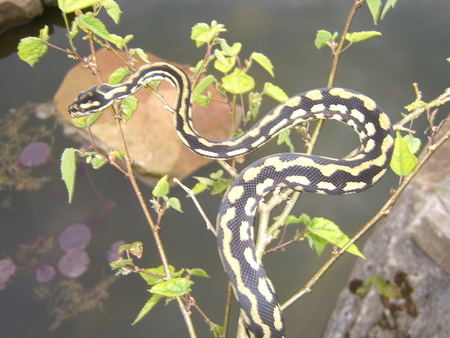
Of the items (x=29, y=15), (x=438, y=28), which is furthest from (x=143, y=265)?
(x=438, y=28)

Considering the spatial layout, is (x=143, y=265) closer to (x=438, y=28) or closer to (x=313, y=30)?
(x=313, y=30)

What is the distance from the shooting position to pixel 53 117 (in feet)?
11.8

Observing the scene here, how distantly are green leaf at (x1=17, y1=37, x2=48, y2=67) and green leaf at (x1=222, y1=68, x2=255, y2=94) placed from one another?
643 mm

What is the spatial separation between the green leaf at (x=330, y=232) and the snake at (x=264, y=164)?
13.1 inches

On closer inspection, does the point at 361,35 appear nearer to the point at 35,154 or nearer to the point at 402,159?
the point at 402,159

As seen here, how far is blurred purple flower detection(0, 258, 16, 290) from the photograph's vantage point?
2.96m

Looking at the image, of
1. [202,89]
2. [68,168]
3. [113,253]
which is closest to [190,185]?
[113,253]

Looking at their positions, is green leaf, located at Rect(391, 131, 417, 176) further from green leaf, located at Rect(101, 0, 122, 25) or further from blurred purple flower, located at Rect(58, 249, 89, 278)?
blurred purple flower, located at Rect(58, 249, 89, 278)

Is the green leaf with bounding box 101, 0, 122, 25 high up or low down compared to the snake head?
up

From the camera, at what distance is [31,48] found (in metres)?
1.28

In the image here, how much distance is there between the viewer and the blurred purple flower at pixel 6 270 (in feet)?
9.72

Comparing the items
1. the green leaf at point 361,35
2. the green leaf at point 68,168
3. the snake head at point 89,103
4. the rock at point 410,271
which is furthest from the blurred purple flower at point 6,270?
the green leaf at point 361,35

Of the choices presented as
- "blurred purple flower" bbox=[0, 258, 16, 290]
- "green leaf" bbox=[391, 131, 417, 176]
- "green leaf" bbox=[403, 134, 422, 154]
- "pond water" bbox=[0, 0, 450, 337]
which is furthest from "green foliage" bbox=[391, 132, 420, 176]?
"blurred purple flower" bbox=[0, 258, 16, 290]

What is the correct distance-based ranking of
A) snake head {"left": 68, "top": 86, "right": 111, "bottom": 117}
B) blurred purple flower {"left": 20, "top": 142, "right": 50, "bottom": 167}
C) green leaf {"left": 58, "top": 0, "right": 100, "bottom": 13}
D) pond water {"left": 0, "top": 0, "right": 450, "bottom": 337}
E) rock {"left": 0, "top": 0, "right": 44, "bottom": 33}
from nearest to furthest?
green leaf {"left": 58, "top": 0, "right": 100, "bottom": 13}, snake head {"left": 68, "top": 86, "right": 111, "bottom": 117}, pond water {"left": 0, "top": 0, "right": 450, "bottom": 337}, blurred purple flower {"left": 20, "top": 142, "right": 50, "bottom": 167}, rock {"left": 0, "top": 0, "right": 44, "bottom": 33}
